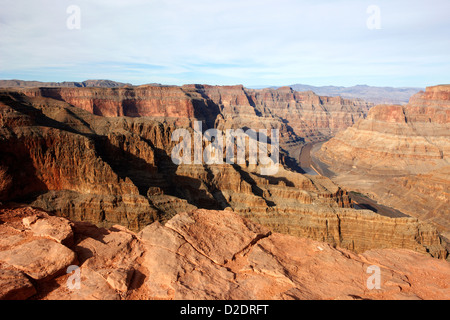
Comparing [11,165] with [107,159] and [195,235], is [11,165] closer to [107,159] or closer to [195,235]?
[107,159]

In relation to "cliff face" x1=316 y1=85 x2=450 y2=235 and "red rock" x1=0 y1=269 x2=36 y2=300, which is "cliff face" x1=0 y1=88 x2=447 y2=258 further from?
"cliff face" x1=316 y1=85 x2=450 y2=235

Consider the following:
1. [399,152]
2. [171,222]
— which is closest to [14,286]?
[171,222]

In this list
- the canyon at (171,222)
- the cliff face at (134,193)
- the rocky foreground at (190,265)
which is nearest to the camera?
the rocky foreground at (190,265)

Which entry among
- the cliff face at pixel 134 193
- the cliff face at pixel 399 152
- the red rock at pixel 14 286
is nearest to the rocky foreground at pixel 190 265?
the red rock at pixel 14 286

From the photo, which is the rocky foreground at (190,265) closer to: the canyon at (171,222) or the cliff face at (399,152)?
the canyon at (171,222)

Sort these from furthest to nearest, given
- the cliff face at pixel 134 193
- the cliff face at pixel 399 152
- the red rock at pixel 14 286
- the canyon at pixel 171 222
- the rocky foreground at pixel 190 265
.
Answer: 1. the cliff face at pixel 399 152
2. the cliff face at pixel 134 193
3. the canyon at pixel 171 222
4. the rocky foreground at pixel 190 265
5. the red rock at pixel 14 286

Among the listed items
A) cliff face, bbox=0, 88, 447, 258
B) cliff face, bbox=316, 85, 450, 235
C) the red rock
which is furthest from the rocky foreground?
cliff face, bbox=316, 85, 450, 235
